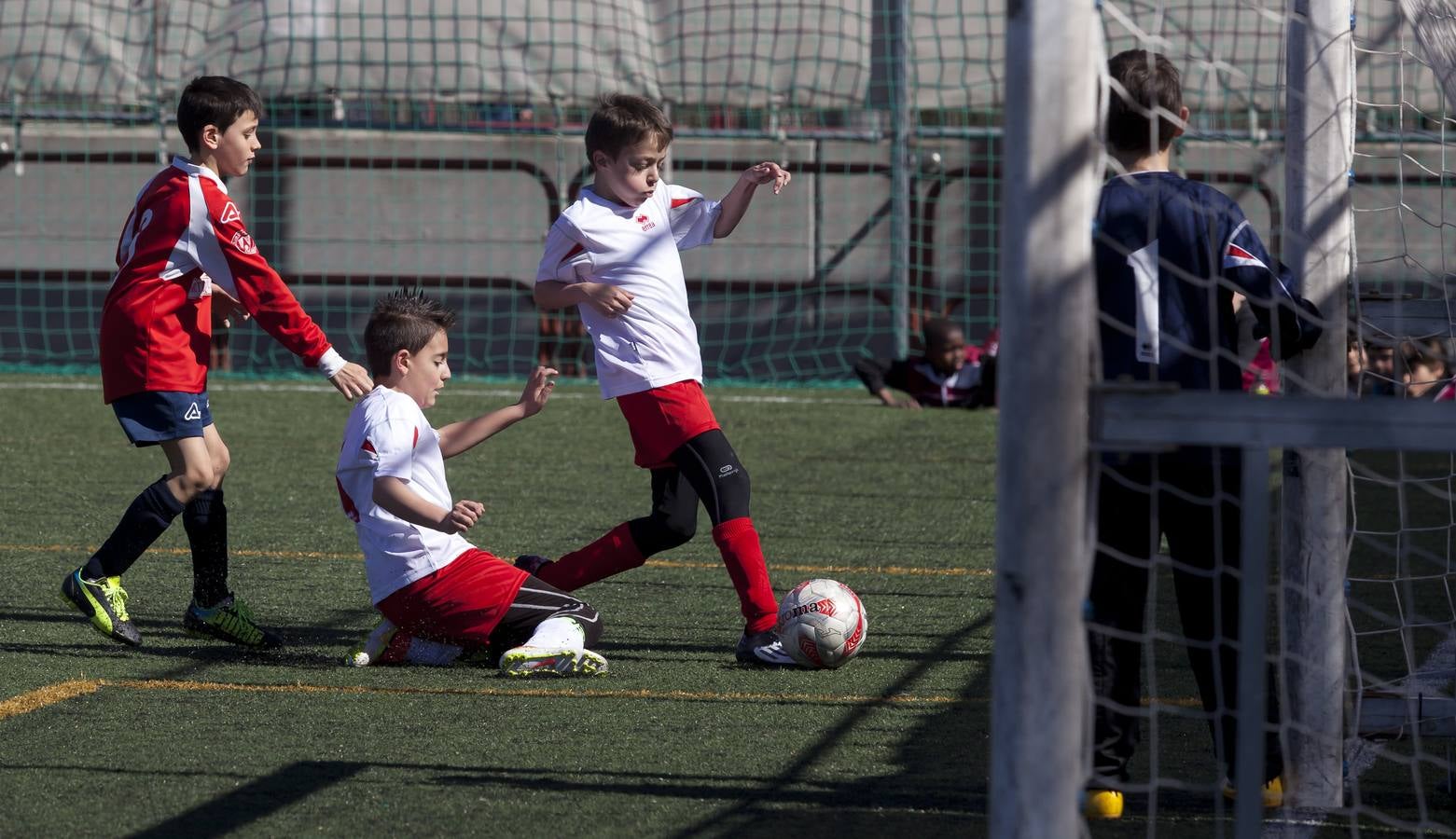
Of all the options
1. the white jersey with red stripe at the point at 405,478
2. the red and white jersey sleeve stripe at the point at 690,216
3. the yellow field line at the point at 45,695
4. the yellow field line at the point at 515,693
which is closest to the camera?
the yellow field line at the point at 45,695

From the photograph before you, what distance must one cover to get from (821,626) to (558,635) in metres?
0.66

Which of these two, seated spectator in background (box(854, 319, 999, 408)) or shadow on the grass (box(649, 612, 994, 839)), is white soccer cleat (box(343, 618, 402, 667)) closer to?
shadow on the grass (box(649, 612, 994, 839))

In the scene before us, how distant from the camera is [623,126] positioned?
4.80 meters

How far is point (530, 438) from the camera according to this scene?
923 cm

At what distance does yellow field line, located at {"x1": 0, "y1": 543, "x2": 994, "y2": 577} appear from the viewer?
19.5 ft

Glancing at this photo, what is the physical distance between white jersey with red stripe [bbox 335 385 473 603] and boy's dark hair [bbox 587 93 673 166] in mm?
888

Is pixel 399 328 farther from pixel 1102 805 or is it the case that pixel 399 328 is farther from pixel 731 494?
pixel 1102 805

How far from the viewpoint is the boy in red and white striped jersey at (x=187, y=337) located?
15.5 feet

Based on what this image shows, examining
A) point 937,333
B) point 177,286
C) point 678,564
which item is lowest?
point 678,564

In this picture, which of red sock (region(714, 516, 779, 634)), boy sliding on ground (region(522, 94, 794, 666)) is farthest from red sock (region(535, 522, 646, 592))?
red sock (region(714, 516, 779, 634))

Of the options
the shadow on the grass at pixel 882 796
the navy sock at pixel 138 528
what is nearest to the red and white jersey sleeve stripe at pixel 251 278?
the navy sock at pixel 138 528

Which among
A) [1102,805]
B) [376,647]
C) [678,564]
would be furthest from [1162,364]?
[678,564]

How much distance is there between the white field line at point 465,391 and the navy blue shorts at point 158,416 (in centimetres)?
610

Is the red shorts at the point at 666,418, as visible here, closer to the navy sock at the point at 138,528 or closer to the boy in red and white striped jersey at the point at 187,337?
the boy in red and white striped jersey at the point at 187,337
